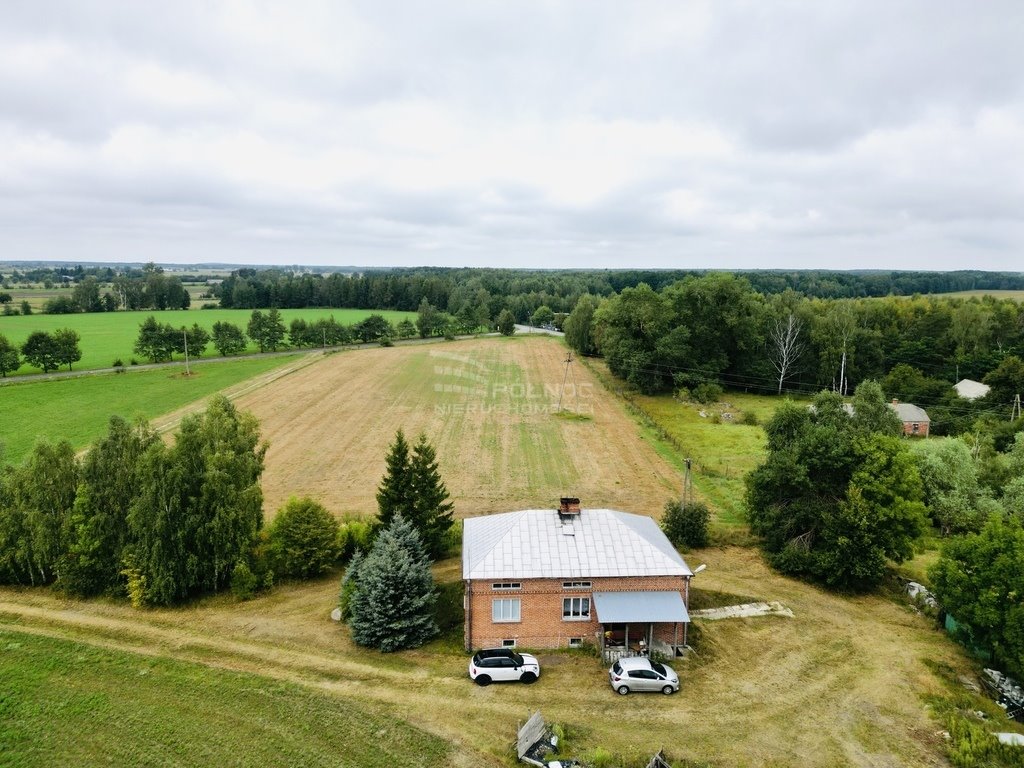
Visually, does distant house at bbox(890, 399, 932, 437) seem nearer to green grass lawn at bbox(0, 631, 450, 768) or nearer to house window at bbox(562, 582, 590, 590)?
house window at bbox(562, 582, 590, 590)

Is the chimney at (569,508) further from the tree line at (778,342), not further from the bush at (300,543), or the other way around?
the tree line at (778,342)

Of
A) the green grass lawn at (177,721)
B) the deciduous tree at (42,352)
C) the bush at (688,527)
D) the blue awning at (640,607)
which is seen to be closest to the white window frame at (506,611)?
the blue awning at (640,607)

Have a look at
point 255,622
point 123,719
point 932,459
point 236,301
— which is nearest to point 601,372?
point 932,459

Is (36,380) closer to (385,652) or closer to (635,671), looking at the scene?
(385,652)

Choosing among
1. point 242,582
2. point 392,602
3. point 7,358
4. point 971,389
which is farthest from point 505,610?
point 7,358

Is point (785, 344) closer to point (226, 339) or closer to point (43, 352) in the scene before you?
point (226, 339)

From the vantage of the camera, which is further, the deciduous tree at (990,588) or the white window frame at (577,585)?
the white window frame at (577,585)
